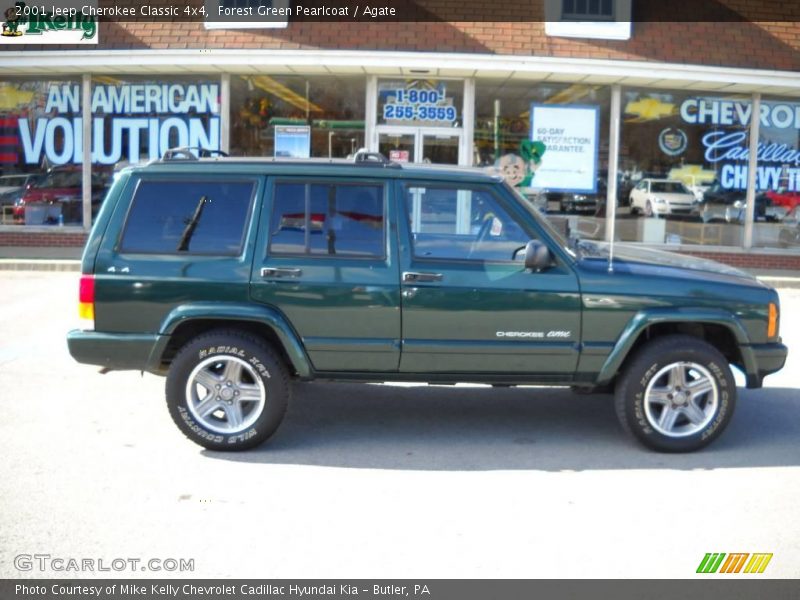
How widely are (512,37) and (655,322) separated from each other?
10019mm

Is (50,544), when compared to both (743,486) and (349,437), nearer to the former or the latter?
(349,437)

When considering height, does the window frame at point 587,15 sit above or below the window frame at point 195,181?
above

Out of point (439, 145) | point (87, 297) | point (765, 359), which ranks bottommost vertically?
point (765, 359)

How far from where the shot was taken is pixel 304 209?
6.11m

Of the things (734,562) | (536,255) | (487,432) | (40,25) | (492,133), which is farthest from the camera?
(492,133)

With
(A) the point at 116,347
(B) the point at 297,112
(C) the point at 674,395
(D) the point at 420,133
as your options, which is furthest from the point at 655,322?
(B) the point at 297,112

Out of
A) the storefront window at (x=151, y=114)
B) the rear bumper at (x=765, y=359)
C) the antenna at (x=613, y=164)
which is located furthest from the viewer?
the storefront window at (x=151, y=114)

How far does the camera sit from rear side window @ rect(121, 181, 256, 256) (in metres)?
6.07

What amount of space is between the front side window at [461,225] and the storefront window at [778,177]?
38.4 feet

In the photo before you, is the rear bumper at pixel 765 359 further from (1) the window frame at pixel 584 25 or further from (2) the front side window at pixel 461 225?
(1) the window frame at pixel 584 25

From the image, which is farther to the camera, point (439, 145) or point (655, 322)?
point (439, 145)

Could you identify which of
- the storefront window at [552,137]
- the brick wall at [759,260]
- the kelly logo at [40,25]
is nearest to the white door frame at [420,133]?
the storefront window at [552,137]

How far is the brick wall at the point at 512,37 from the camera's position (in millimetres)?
15016

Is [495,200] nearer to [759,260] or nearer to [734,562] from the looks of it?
[734,562]
